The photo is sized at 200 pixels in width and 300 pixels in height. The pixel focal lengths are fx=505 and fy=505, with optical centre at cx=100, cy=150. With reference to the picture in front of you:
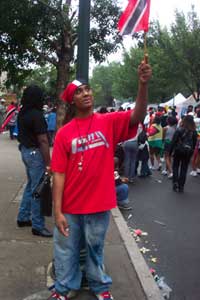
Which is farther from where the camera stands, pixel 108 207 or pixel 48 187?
pixel 48 187

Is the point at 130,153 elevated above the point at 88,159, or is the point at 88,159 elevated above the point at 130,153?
the point at 88,159

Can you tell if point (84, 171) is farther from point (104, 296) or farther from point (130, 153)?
point (130, 153)

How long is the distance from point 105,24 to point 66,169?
7.55m

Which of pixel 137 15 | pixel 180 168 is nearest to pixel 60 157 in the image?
pixel 137 15

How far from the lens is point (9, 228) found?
6.44 metres

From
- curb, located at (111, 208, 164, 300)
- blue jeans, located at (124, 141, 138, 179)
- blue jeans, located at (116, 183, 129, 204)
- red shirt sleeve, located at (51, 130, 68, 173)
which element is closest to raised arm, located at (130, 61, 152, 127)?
red shirt sleeve, located at (51, 130, 68, 173)

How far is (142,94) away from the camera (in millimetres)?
3736

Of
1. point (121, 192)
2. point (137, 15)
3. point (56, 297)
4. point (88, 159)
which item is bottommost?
point (121, 192)

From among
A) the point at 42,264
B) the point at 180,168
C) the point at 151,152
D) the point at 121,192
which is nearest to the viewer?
the point at 42,264

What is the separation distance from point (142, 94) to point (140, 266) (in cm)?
226

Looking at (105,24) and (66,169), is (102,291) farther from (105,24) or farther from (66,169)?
(105,24)

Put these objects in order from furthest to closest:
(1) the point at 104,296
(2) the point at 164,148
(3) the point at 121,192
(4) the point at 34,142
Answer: (2) the point at 164,148 → (3) the point at 121,192 → (4) the point at 34,142 → (1) the point at 104,296

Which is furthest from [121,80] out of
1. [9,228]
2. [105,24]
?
[9,228]

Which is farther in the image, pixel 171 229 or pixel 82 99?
pixel 171 229
